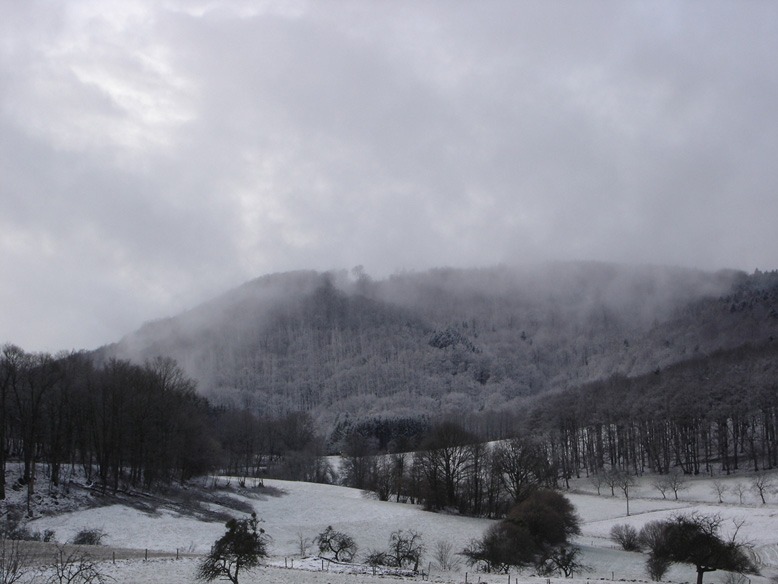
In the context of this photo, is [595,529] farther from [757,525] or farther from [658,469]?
[658,469]

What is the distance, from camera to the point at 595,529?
60.6 metres

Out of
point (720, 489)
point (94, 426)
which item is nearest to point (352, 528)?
point (94, 426)

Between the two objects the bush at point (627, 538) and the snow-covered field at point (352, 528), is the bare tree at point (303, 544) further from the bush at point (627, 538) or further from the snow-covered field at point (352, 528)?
the bush at point (627, 538)

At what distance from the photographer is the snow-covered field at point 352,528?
30562mm

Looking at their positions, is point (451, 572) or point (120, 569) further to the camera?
point (451, 572)

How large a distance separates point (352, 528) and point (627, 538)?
75.8 feet

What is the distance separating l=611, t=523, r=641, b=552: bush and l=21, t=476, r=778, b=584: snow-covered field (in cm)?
104

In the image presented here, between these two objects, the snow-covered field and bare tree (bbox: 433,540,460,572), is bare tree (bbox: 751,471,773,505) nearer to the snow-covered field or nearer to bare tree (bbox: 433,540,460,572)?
the snow-covered field

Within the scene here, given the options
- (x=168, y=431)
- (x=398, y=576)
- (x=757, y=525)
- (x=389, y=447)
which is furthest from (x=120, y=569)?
(x=389, y=447)

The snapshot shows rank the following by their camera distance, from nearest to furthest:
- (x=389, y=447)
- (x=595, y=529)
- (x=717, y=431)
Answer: (x=595, y=529)
(x=717, y=431)
(x=389, y=447)

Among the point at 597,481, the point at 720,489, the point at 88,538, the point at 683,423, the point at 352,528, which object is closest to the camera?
the point at 88,538

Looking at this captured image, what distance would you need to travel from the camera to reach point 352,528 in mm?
52438

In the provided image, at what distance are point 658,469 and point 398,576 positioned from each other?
7269 cm

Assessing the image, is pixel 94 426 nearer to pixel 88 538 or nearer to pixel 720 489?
pixel 88 538
